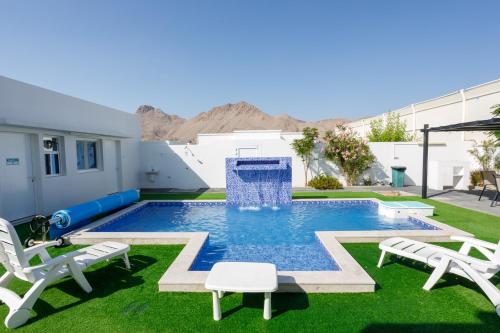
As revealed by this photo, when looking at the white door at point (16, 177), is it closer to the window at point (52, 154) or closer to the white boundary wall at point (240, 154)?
the window at point (52, 154)

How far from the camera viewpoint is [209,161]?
51.9ft

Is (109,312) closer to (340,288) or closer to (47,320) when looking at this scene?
(47,320)

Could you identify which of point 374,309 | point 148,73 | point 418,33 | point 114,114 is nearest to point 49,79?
point 114,114

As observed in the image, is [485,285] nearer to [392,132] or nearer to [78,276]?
[78,276]

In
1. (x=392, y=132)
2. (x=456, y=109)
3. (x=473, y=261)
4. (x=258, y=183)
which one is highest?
(x=456, y=109)

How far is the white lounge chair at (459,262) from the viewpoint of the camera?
11.2 feet

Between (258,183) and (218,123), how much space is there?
2687 inches

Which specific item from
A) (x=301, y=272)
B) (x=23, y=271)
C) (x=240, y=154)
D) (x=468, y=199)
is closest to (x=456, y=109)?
(x=468, y=199)

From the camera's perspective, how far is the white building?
775 centimetres

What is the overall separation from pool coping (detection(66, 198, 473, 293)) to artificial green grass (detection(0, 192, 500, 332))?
13 centimetres

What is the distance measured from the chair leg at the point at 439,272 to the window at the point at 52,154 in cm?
1109

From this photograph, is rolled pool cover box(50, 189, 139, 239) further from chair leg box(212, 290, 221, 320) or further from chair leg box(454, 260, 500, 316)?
chair leg box(454, 260, 500, 316)

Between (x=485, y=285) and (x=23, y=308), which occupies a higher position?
(x=485, y=285)

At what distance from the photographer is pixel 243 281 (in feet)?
10.5
